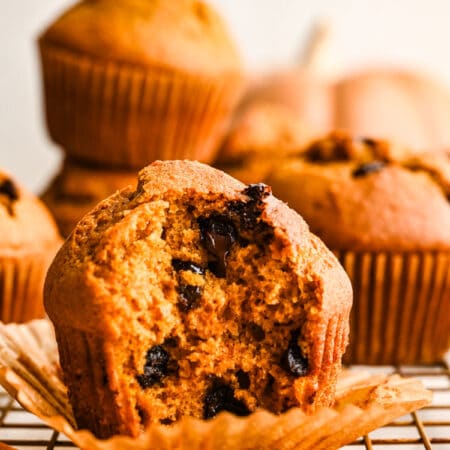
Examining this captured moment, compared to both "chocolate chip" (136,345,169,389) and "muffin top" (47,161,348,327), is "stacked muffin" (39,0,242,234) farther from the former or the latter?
"chocolate chip" (136,345,169,389)

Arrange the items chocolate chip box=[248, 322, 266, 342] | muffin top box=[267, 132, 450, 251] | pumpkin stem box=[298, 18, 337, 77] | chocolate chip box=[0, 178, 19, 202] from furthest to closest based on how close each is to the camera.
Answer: pumpkin stem box=[298, 18, 337, 77], chocolate chip box=[0, 178, 19, 202], muffin top box=[267, 132, 450, 251], chocolate chip box=[248, 322, 266, 342]

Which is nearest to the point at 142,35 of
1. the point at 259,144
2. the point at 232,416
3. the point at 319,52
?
the point at 259,144

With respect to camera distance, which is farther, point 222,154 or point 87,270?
point 222,154

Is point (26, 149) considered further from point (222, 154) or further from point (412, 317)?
point (412, 317)

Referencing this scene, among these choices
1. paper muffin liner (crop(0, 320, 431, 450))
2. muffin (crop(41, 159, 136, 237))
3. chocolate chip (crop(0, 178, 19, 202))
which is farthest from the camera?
muffin (crop(41, 159, 136, 237))

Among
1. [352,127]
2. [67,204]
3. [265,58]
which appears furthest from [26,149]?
[67,204]

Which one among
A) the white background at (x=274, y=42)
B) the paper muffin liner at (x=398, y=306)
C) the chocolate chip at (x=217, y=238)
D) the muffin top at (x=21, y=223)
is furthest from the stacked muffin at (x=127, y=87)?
the white background at (x=274, y=42)

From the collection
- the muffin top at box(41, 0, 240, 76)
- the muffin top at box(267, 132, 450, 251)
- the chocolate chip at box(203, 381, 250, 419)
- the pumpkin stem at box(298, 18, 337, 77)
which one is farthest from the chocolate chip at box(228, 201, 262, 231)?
the pumpkin stem at box(298, 18, 337, 77)
